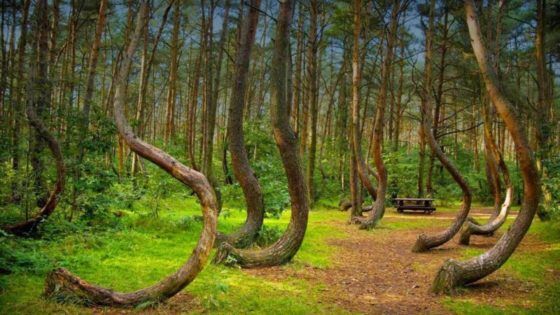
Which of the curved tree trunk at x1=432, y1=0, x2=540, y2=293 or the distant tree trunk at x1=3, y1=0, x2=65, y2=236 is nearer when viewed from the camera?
the curved tree trunk at x1=432, y1=0, x2=540, y2=293

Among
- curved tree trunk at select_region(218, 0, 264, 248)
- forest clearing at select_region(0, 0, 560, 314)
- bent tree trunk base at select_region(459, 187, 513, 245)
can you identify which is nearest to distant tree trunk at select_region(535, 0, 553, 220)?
forest clearing at select_region(0, 0, 560, 314)

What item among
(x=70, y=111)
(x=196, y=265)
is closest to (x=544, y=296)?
(x=196, y=265)

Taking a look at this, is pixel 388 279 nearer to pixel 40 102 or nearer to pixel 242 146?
pixel 242 146

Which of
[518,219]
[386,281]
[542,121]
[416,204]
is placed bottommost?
[386,281]

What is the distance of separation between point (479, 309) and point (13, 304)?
5.47 m

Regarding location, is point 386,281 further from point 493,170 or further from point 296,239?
point 493,170

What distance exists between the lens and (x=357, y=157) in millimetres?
14141

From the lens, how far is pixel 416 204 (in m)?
18.4

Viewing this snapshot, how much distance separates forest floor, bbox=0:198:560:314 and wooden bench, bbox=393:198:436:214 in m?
7.75

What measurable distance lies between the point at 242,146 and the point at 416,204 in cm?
1248

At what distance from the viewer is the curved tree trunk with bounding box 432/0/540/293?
5.84m

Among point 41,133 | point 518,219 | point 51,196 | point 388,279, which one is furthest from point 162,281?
point 518,219

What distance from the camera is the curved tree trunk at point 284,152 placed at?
7.03m

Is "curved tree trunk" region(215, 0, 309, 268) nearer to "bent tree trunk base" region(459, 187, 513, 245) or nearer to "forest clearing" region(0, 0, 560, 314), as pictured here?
"forest clearing" region(0, 0, 560, 314)
